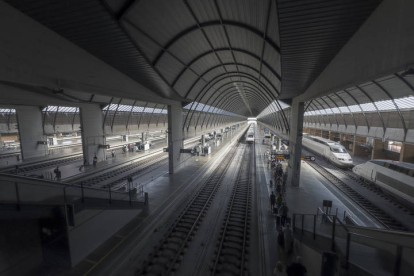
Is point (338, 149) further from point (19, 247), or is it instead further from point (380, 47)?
point (19, 247)

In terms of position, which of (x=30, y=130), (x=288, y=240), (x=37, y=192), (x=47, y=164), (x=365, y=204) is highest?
(x=30, y=130)

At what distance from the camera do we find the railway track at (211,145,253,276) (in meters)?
6.57

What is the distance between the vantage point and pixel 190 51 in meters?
12.3

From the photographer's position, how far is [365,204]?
1220cm

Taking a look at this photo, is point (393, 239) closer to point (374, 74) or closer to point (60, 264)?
point (374, 74)

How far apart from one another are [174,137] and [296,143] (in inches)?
437

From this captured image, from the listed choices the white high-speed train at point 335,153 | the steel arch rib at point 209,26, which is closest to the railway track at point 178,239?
the steel arch rib at point 209,26

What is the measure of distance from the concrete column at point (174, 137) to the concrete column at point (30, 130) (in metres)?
14.4

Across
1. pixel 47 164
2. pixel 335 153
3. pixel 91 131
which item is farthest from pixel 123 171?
pixel 335 153

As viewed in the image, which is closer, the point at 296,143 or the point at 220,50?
the point at 220,50

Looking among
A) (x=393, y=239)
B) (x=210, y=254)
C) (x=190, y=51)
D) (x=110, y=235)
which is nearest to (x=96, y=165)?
(x=110, y=235)

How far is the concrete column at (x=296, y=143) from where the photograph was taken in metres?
13.8

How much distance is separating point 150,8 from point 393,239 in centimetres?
1027

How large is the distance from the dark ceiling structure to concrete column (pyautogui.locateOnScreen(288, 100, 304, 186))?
7.29 ft
